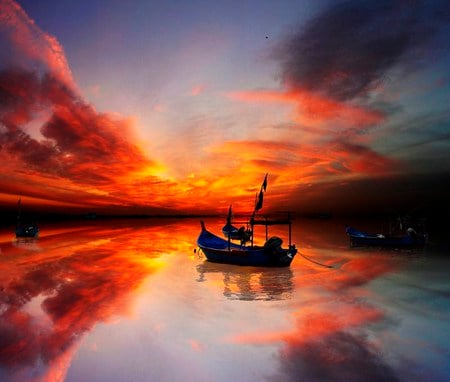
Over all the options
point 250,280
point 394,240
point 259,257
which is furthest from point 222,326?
point 394,240

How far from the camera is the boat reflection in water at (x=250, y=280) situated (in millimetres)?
16252

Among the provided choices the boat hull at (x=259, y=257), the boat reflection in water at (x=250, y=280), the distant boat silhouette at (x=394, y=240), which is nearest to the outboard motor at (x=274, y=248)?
the boat hull at (x=259, y=257)

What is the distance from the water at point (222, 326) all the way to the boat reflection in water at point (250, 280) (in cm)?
10

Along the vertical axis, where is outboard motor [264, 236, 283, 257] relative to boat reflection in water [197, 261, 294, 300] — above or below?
above

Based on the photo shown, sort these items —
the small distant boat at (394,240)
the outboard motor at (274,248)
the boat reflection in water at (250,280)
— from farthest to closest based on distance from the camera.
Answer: the small distant boat at (394,240), the outboard motor at (274,248), the boat reflection in water at (250,280)

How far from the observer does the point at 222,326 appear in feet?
38.3

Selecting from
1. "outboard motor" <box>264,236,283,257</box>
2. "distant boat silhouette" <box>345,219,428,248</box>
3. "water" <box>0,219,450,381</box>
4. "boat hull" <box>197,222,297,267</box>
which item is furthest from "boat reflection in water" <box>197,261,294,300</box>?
"distant boat silhouette" <box>345,219,428,248</box>

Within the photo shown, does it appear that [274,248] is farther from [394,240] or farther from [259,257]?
[394,240]

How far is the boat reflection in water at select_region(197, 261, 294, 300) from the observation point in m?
16.3

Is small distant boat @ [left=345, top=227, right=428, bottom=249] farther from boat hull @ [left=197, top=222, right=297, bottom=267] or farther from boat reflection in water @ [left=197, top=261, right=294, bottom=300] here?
boat reflection in water @ [left=197, top=261, right=294, bottom=300]

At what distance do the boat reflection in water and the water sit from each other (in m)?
0.10

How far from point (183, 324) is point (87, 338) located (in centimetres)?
320

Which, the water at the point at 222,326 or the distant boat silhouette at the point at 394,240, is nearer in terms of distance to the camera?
the water at the point at 222,326

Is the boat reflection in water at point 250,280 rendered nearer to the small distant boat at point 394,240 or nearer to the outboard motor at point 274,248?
the outboard motor at point 274,248
